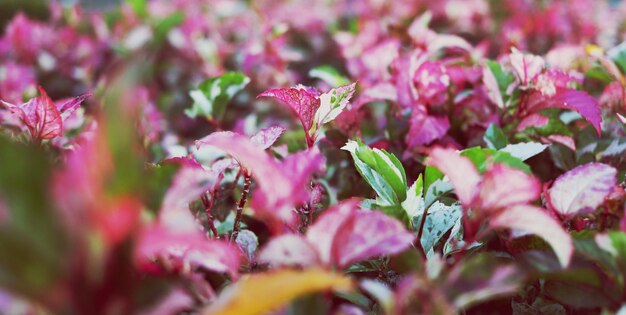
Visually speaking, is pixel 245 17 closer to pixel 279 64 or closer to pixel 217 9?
pixel 217 9

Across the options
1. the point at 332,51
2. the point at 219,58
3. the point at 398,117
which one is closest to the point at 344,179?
the point at 398,117

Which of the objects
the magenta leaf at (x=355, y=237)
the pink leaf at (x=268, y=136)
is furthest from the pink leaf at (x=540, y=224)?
the pink leaf at (x=268, y=136)

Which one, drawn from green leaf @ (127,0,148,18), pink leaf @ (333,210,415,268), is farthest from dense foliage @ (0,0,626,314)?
green leaf @ (127,0,148,18)

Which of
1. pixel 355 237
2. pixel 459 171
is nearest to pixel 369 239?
pixel 355 237

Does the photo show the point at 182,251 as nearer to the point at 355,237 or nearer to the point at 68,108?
the point at 355,237

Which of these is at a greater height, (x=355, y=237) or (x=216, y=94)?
(x=216, y=94)

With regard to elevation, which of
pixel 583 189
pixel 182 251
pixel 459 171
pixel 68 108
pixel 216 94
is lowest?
pixel 583 189

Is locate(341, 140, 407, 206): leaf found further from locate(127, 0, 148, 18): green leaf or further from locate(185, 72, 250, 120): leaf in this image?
locate(127, 0, 148, 18): green leaf
